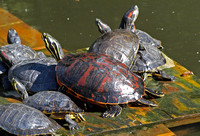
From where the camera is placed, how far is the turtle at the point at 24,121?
13.8 feet

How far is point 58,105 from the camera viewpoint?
4539 mm

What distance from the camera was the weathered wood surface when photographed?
15.1 ft

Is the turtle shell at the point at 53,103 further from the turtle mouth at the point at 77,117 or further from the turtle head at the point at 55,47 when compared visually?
the turtle head at the point at 55,47

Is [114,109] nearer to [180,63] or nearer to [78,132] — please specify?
[78,132]

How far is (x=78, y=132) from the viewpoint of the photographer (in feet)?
14.7

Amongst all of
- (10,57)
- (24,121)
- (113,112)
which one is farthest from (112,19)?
(24,121)

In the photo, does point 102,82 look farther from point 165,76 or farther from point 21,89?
point 165,76

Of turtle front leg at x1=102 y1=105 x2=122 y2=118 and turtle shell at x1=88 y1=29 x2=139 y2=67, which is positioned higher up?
turtle shell at x1=88 y1=29 x2=139 y2=67

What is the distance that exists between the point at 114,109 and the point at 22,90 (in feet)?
4.06

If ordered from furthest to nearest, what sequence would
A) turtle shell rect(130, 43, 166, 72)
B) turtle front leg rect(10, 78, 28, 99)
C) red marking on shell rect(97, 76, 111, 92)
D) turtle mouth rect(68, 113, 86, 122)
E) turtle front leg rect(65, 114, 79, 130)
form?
turtle shell rect(130, 43, 166, 72) < turtle front leg rect(10, 78, 28, 99) < red marking on shell rect(97, 76, 111, 92) < turtle mouth rect(68, 113, 86, 122) < turtle front leg rect(65, 114, 79, 130)

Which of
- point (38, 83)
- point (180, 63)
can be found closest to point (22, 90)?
point (38, 83)

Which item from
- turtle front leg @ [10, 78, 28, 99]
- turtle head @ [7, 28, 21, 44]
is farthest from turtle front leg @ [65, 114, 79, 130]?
turtle head @ [7, 28, 21, 44]

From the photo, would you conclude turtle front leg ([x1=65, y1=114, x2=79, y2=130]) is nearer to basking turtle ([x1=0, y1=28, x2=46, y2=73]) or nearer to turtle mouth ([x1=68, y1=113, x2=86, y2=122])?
turtle mouth ([x1=68, y1=113, x2=86, y2=122])

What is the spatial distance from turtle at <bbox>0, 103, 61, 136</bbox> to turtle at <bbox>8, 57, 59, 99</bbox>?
2.60 feet
